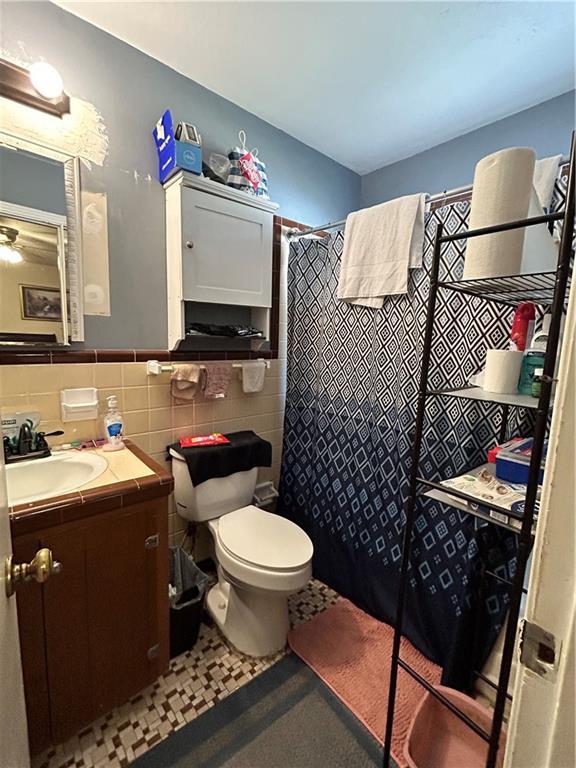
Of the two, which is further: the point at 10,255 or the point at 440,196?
the point at 440,196

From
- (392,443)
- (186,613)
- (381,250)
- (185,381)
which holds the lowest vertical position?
(186,613)

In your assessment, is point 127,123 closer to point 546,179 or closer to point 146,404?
point 146,404

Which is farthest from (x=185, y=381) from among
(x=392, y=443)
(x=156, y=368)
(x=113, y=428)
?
(x=392, y=443)

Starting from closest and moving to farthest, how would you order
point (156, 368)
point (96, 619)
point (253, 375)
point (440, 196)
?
1. point (96, 619)
2. point (440, 196)
3. point (156, 368)
4. point (253, 375)

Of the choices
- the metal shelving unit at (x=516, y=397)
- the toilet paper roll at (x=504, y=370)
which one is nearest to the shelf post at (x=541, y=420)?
the metal shelving unit at (x=516, y=397)

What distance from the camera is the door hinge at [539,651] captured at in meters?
0.40

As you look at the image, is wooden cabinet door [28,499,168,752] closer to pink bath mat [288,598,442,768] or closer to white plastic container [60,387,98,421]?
white plastic container [60,387,98,421]

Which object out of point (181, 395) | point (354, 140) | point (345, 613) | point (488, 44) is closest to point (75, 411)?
point (181, 395)

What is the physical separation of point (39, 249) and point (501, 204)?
1524 millimetres

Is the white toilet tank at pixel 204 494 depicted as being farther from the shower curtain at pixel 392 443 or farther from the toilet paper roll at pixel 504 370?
the toilet paper roll at pixel 504 370

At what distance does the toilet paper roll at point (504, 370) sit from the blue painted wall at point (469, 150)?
132 cm

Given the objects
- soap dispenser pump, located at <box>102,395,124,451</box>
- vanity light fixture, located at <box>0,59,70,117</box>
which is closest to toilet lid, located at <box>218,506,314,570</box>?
soap dispenser pump, located at <box>102,395,124,451</box>

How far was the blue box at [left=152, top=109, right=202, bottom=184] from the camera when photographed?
4.72 feet

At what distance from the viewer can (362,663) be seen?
145cm
